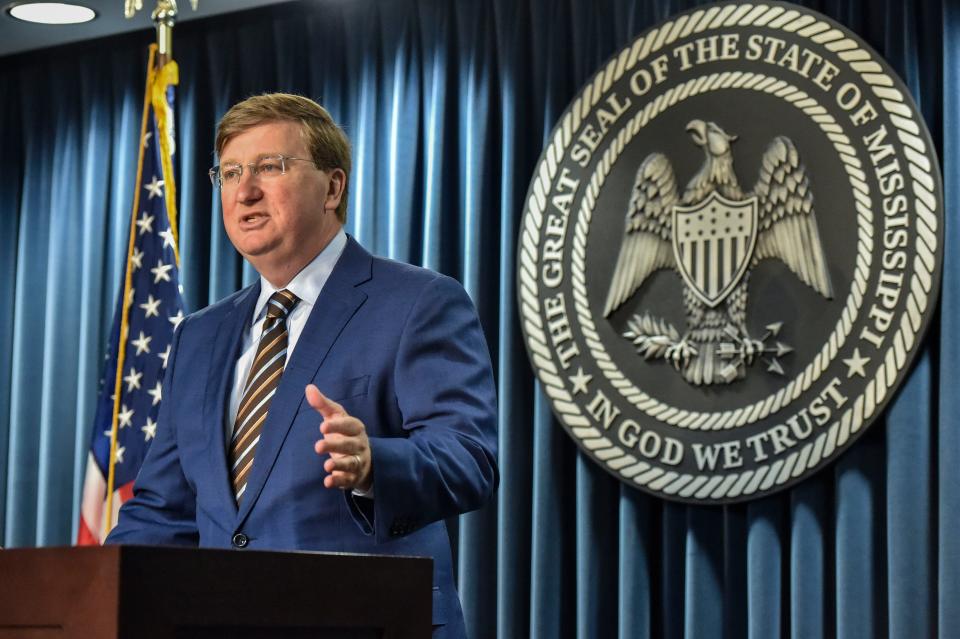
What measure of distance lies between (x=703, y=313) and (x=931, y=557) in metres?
0.85

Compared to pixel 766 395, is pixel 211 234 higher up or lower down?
higher up

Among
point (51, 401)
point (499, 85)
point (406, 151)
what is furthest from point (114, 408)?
point (499, 85)

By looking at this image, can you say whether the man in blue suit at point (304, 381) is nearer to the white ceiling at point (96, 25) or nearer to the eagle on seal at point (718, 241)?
the eagle on seal at point (718, 241)

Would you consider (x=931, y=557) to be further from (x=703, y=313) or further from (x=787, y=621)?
(x=703, y=313)

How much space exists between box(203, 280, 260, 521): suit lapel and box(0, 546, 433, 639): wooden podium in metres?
0.67

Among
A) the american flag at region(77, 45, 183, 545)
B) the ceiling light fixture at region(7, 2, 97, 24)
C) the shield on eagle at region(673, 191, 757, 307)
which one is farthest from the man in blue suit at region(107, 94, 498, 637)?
the ceiling light fixture at region(7, 2, 97, 24)

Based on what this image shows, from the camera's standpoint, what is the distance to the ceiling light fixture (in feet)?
15.7

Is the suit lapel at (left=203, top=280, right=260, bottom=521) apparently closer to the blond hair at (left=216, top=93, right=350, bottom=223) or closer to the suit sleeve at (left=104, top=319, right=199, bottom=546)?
the suit sleeve at (left=104, top=319, right=199, bottom=546)

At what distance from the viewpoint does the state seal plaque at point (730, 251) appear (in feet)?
11.3

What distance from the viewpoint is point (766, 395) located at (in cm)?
359

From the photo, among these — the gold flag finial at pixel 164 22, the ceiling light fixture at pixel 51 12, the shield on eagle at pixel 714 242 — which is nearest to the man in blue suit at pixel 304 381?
the shield on eagle at pixel 714 242

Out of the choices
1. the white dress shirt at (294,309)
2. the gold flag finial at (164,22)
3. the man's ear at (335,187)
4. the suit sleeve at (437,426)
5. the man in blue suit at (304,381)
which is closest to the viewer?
the suit sleeve at (437,426)

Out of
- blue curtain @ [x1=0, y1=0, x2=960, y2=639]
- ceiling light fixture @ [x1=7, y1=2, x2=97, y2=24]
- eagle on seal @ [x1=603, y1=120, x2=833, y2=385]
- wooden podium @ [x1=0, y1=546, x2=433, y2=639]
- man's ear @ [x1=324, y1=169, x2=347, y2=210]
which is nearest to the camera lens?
wooden podium @ [x1=0, y1=546, x2=433, y2=639]

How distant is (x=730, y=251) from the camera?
368cm
